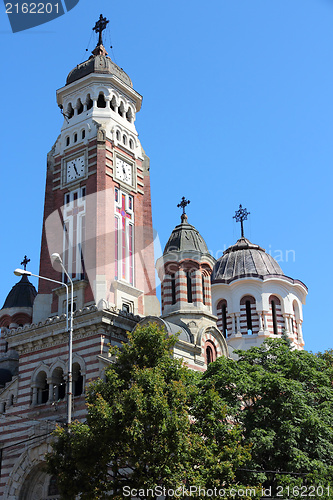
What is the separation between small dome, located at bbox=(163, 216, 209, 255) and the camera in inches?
1569

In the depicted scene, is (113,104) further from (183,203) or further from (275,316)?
(275,316)

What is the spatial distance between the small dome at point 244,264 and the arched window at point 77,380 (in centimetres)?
1899

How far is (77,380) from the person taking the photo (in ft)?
112

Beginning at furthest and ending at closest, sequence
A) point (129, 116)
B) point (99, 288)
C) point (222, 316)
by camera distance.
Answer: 1. point (222, 316)
2. point (129, 116)
3. point (99, 288)

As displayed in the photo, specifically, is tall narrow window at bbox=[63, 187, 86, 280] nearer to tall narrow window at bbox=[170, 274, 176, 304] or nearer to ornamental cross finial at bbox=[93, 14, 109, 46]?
tall narrow window at bbox=[170, 274, 176, 304]

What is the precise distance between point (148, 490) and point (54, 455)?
173 inches

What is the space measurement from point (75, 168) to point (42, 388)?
15.4m

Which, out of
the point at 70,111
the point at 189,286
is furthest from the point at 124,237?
the point at 70,111

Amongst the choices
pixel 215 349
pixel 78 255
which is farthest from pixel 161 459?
pixel 78 255

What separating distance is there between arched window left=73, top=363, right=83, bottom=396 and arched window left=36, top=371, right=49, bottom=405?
1988mm

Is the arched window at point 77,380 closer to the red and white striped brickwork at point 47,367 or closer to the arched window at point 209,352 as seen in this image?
the red and white striped brickwork at point 47,367

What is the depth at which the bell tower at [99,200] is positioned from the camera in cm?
3850

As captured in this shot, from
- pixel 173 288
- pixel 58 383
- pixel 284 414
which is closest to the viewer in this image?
pixel 284 414

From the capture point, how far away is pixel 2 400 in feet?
120
